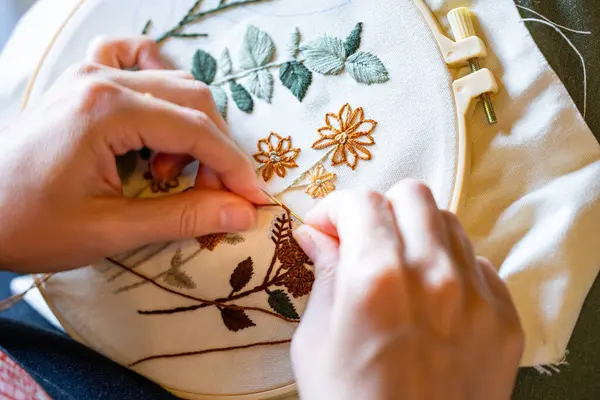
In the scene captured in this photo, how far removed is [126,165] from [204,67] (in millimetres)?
132

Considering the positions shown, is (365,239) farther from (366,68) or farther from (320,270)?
(366,68)

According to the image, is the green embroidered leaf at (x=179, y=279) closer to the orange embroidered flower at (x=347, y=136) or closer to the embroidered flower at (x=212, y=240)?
the embroidered flower at (x=212, y=240)

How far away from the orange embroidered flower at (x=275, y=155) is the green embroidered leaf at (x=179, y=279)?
118 mm

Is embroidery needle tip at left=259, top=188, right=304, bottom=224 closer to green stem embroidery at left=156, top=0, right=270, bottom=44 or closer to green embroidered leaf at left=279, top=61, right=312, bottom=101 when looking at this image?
green embroidered leaf at left=279, top=61, right=312, bottom=101

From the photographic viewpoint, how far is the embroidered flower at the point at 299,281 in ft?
1.65

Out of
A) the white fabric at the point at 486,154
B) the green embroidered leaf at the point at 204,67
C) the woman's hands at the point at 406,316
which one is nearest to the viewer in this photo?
the woman's hands at the point at 406,316

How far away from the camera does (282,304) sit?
0.51 meters

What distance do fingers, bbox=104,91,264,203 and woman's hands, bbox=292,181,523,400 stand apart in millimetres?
129

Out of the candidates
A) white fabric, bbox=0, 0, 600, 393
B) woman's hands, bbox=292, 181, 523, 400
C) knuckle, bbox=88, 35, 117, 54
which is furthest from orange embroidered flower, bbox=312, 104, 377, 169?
knuckle, bbox=88, 35, 117, 54

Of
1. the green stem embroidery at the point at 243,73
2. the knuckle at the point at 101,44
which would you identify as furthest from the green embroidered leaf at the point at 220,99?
the knuckle at the point at 101,44

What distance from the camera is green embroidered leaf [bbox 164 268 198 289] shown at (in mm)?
520

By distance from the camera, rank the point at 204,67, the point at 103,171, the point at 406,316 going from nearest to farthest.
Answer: the point at 406,316, the point at 103,171, the point at 204,67

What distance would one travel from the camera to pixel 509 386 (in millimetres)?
393

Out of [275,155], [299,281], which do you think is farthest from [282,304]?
[275,155]
